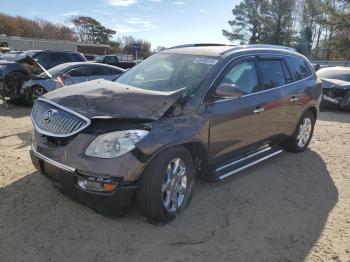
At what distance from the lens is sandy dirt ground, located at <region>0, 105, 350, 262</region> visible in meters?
3.45

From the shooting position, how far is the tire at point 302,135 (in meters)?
6.63

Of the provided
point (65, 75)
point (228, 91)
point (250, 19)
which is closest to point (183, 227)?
point (228, 91)

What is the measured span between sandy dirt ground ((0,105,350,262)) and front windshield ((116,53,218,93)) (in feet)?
4.60

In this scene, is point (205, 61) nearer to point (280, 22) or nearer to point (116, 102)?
point (116, 102)

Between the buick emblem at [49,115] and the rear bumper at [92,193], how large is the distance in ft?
1.27

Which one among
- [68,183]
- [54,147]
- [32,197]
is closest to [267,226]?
[68,183]

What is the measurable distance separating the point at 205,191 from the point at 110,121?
1843mm

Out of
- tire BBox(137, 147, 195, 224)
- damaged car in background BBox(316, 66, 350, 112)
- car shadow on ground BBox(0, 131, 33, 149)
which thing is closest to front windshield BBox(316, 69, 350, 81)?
damaged car in background BBox(316, 66, 350, 112)

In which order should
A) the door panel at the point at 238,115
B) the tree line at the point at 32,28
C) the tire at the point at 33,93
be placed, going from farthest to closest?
the tree line at the point at 32,28 → the tire at the point at 33,93 → the door panel at the point at 238,115

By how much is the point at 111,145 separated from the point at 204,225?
133 centimetres

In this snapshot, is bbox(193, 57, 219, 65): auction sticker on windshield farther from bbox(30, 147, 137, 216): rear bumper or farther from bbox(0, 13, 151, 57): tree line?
bbox(0, 13, 151, 57): tree line

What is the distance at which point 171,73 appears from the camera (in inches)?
188

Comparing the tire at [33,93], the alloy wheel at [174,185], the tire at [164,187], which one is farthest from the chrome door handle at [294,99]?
the tire at [33,93]

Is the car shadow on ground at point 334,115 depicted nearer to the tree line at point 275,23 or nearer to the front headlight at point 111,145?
the front headlight at point 111,145
